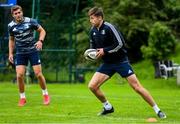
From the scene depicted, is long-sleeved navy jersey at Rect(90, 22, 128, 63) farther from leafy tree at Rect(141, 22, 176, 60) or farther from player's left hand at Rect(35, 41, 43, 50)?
leafy tree at Rect(141, 22, 176, 60)

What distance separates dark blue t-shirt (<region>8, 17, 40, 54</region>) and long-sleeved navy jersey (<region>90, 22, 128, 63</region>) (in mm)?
2500

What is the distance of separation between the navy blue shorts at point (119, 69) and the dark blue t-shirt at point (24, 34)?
8.65 feet

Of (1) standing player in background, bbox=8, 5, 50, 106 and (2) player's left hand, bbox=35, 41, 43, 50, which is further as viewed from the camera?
(1) standing player in background, bbox=8, 5, 50, 106

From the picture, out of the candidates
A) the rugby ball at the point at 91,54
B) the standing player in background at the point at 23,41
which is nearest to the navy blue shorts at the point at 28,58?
the standing player in background at the point at 23,41

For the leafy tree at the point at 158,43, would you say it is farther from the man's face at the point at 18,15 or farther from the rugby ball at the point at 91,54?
the rugby ball at the point at 91,54

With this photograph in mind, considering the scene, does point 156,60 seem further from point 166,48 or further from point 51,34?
point 51,34

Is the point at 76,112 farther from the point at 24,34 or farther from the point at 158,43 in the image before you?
the point at 158,43

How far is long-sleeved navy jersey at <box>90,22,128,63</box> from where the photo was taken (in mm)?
12273

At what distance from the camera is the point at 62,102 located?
16109 millimetres

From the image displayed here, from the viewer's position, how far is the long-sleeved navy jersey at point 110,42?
40.3ft

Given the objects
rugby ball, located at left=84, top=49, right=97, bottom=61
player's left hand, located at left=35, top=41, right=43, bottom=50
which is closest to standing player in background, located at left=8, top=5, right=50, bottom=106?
player's left hand, located at left=35, top=41, right=43, bottom=50

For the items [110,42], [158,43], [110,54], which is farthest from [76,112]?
[158,43]

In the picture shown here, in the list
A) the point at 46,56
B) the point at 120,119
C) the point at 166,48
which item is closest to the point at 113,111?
the point at 120,119

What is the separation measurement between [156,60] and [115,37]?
23.7m
